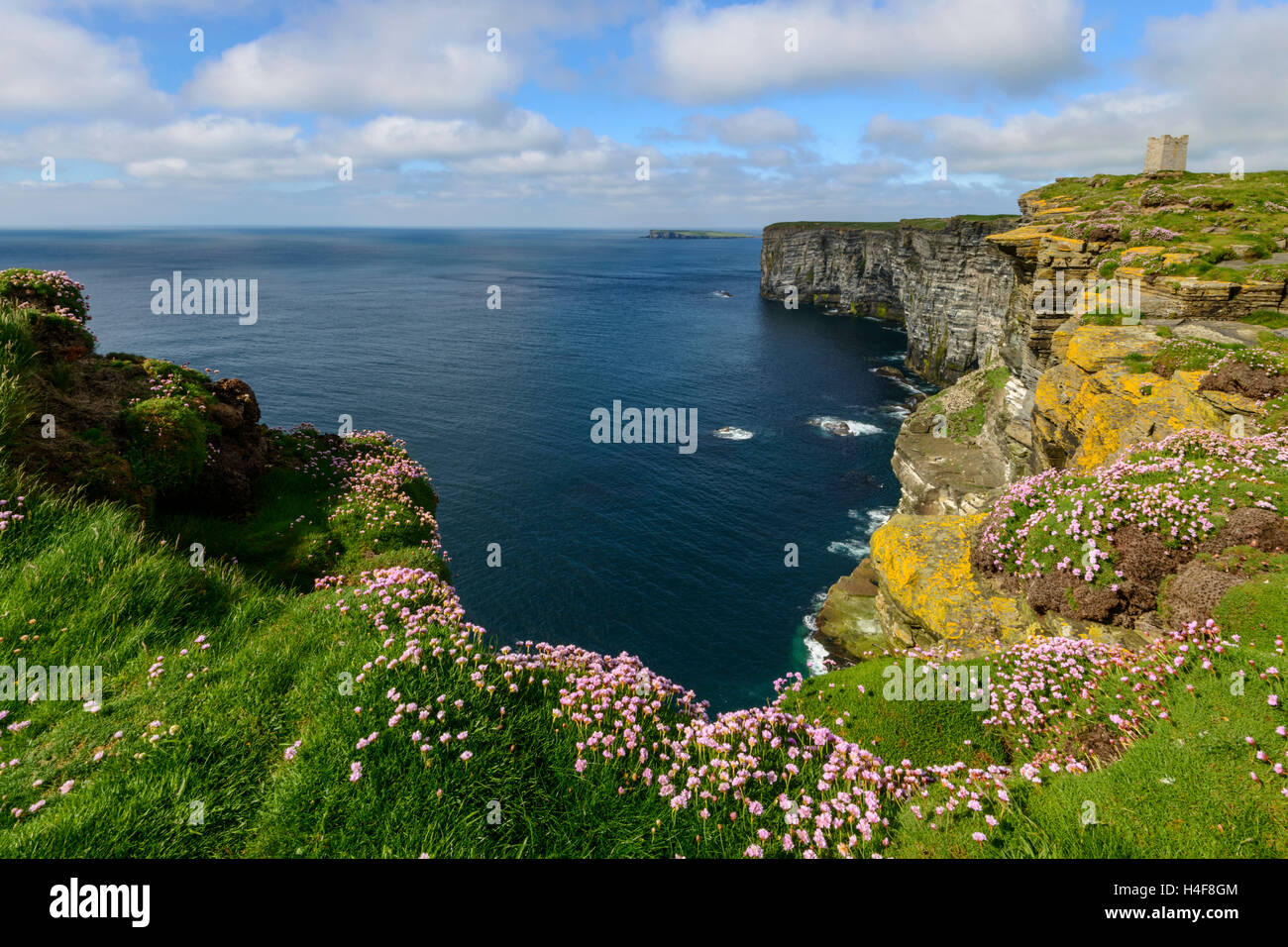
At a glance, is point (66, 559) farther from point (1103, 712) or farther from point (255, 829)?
point (1103, 712)

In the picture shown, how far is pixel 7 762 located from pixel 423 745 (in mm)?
4192

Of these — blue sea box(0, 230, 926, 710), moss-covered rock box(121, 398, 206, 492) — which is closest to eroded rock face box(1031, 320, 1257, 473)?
blue sea box(0, 230, 926, 710)

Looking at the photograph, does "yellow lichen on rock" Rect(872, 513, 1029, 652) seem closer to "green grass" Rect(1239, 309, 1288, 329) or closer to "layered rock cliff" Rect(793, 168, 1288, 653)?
"layered rock cliff" Rect(793, 168, 1288, 653)

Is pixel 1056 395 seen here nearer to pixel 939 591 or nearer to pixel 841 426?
pixel 939 591

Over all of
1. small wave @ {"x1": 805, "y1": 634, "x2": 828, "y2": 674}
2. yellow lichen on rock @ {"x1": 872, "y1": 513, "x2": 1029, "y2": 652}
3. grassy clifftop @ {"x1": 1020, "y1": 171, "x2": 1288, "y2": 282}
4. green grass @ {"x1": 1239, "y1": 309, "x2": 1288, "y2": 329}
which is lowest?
small wave @ {"x1": 805, "y1": 634, "x2": 828, "y2": 674}

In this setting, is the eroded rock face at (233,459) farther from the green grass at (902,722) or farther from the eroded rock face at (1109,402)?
the eroded rock face at (1109,402)

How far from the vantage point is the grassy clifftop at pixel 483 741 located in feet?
19.4

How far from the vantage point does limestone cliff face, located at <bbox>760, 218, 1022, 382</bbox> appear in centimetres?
9256

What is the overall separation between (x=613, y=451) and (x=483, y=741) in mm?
59098

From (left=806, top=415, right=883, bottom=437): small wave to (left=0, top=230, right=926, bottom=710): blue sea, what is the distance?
77 centimetres

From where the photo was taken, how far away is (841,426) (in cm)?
7662

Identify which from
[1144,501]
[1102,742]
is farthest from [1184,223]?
[1102,742]

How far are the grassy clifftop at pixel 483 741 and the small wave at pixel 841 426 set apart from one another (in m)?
65.7
